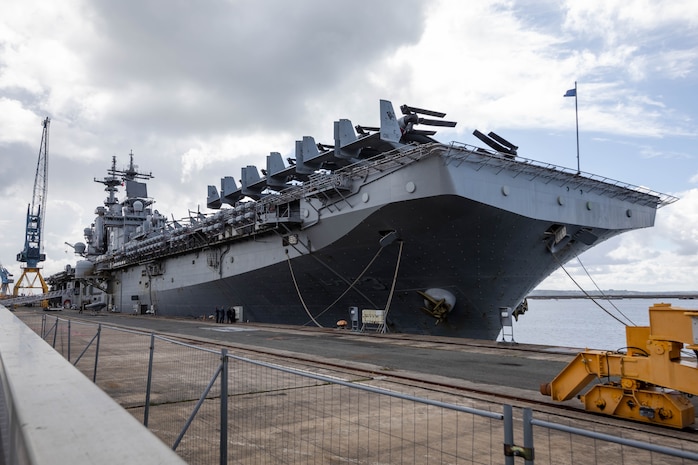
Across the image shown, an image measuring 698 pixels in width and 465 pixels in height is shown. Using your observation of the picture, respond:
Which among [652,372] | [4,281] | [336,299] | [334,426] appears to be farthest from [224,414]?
[4,281]

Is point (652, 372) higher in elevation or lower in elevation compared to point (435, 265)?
lower

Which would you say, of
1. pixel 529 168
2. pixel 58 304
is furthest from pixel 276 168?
pixel 58 304

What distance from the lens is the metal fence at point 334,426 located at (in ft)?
14.6

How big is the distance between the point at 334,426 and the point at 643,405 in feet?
11.5

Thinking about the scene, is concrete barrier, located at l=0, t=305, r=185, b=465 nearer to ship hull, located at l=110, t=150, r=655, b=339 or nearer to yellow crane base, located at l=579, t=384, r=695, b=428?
yellow crane base, located at l=579, t=384, r=695, b=428

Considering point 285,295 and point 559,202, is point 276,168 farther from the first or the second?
point 559,202

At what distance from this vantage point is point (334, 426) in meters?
5.59

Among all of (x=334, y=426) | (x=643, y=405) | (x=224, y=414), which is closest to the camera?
(x=224, y=414)

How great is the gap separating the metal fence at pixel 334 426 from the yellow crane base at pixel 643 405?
0.45 meters

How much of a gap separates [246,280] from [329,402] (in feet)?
55.1

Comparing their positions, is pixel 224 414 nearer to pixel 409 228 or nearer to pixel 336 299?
pixel 409 228

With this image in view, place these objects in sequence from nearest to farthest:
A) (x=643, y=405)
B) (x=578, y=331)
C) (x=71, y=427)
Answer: (x=71, y=427) → (x=643, y=405) → (x=578, y=331)

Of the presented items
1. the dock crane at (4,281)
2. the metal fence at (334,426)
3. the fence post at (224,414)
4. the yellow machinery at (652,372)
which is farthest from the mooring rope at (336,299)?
the dock crane at (4,281)

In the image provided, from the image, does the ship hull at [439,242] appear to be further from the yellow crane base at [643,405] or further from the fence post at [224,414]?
the fence post at [224,414]
